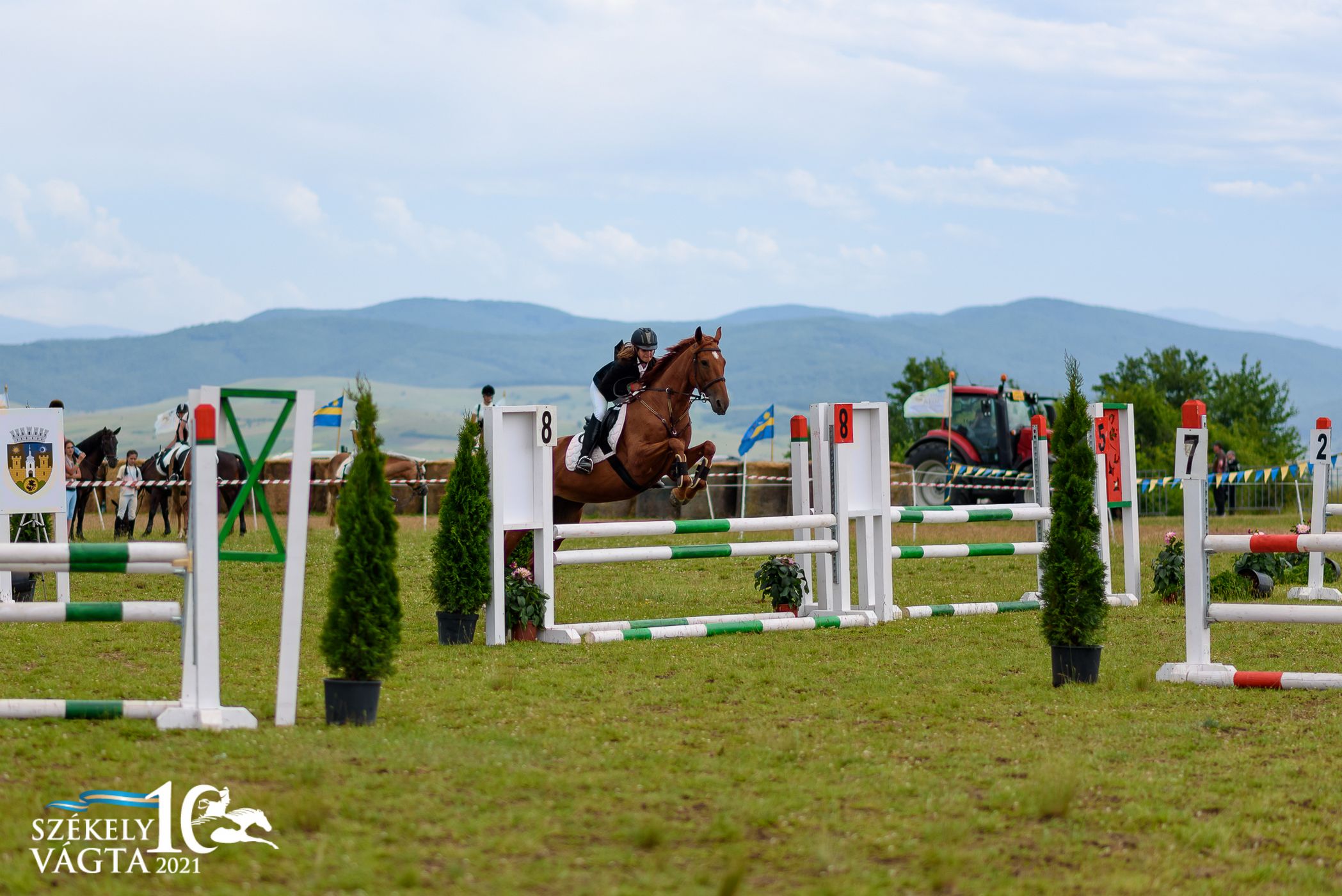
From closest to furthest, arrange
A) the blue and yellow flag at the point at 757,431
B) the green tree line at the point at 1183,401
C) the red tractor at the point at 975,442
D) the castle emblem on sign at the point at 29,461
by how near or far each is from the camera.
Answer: the castle emblem on sign at the point at 29,461, the blue and yellow flag at the point at 757,431, the red tractor at the point at 975,442, the green tree line at the point at 1183,401

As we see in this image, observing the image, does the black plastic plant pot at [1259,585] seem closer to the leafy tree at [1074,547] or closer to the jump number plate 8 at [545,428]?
the leafy tree at [1074,547]

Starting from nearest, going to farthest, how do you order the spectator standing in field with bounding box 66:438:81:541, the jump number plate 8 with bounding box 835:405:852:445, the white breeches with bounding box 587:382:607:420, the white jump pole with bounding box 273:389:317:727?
the white jump pole with bounding box 273:389:317:727
the jump number plate 8 with bounding box 835:405:852:445
the white breeches with bounding box 587:382:607:420
the spectator standing in field with bounding box 66:438:81:541

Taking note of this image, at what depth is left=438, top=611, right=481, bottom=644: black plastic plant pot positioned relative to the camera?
28.4 feet

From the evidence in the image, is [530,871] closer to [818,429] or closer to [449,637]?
[449,637]

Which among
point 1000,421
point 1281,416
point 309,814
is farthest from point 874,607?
point 1281,416

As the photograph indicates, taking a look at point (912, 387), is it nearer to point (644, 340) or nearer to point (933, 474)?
point (933, 474)

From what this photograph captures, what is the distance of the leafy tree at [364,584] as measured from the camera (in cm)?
561

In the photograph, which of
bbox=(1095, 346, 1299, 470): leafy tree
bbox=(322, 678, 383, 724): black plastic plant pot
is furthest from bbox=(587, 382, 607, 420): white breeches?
bbox=(1095, 346, 1299, 470): leafy tree

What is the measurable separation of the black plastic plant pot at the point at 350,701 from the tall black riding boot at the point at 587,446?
4.85 m

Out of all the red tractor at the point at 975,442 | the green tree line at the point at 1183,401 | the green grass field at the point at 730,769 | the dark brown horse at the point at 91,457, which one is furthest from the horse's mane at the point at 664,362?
the green tree line at the point at 1183,401

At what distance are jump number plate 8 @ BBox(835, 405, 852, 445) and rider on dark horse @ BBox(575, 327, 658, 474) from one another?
63.5 inches

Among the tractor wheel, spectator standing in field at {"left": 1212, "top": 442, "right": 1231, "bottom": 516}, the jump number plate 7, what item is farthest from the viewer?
spectator standing in field at {"left": 1212, "top": 442, "right": 1231, "bottom": 516}

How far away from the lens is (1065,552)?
6992 millimetres

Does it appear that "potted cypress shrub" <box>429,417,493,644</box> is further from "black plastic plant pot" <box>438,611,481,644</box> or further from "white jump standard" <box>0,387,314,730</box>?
"white jump standard" <box>0,387,314,730</box>
